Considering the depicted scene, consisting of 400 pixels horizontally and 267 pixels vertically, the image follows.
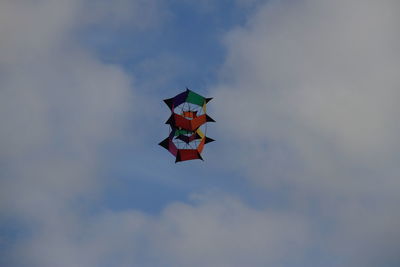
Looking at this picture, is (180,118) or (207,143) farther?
(207,143)

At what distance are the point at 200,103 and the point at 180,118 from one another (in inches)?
154

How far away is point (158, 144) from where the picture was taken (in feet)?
209

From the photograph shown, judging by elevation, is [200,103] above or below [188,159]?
above

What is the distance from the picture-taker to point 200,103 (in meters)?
63.2

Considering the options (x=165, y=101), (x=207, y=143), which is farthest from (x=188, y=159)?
(x=165, y=101)

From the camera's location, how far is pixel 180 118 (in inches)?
2391

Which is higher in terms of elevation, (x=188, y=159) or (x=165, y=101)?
(x=165, y=101)

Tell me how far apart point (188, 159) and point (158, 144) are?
4341 millimetres

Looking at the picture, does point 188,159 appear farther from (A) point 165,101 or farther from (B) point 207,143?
(A) point 165,101

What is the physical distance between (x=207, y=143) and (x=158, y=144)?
6167 mm

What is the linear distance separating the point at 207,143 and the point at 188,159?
3.68m

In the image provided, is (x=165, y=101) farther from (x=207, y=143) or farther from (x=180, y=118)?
(x=207, y=143)

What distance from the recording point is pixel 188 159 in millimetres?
62594

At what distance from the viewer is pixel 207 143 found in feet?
212
